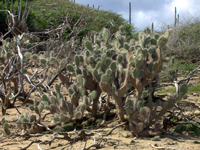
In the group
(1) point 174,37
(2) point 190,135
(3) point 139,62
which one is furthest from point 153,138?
(1) point 174,37

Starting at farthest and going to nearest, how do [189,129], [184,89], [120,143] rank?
[189,129] → [184,89] → [120,143]

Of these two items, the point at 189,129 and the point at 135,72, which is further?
the point at 189,129

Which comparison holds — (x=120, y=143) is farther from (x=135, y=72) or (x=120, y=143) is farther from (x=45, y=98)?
(x=45, y=98)

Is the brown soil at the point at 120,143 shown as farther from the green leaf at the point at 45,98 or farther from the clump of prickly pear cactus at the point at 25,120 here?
the green leaf at the point at 45,98

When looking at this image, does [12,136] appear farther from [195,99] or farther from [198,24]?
[198,24]

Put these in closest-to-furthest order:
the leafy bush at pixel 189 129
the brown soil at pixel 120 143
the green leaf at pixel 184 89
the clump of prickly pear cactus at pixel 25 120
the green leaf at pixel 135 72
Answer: the brown soil at pixel 120 143 → the green leaf at pixel 135 72 → the green leaf at pixel 184 89 → the clump of prickly pear cactus at pixel 25 120 → the leafy bush at pixel 189 129

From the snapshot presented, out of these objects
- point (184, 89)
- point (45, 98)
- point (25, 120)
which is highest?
point (184, 89)

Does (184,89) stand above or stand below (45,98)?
above

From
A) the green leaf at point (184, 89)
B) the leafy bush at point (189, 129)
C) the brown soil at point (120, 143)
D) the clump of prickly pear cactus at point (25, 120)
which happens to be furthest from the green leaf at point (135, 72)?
the clump of prickly pear cactus at point (25, 120)

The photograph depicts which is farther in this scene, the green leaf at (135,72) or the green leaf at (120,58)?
→ the green leaf at (120,58)

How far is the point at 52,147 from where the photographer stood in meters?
2.30

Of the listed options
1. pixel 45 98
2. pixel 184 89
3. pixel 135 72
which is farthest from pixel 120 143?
pixel 45 98

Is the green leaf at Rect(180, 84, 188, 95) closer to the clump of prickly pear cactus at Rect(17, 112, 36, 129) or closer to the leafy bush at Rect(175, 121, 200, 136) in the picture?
the leafy bush at Rect(175, 121, 200, 136)

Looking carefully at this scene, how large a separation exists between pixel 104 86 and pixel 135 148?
2.49 ft
